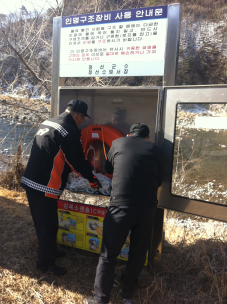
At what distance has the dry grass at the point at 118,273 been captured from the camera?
1.89 m

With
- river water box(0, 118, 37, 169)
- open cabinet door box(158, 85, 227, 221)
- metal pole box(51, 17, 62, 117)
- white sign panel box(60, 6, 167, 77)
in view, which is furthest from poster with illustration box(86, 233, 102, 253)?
river water box(0, 118, 37, 169)

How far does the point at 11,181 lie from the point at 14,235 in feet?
6.30

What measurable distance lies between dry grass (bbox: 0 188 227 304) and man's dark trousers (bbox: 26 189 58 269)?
170mm

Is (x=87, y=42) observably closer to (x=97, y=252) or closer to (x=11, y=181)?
(x=97, y=252)

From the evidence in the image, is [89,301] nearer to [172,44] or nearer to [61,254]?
[61,254]

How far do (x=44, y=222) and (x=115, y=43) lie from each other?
1560 mm

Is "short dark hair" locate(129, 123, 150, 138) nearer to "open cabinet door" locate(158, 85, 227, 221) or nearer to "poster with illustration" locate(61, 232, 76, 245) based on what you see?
"open cabinet door" locate(158, 85, 227, 221)

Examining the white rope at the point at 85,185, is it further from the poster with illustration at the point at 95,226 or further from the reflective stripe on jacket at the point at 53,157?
the reflective stripe on jacket at the point at 53,157

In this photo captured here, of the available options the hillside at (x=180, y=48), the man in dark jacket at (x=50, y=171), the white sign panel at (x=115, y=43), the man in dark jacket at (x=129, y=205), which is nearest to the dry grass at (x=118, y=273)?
the man in dark jacket at (x=50, y=171)

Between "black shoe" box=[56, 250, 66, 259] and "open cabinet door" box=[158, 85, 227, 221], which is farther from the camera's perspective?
"black shoe" box=[56, 250, 66, 259]

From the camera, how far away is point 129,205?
5.56 ft

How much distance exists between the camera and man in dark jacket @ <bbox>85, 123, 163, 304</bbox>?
1718 millimetres

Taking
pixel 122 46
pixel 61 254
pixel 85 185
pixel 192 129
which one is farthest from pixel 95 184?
pixel 122 46

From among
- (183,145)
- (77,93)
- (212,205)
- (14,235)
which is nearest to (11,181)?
(14,235)
